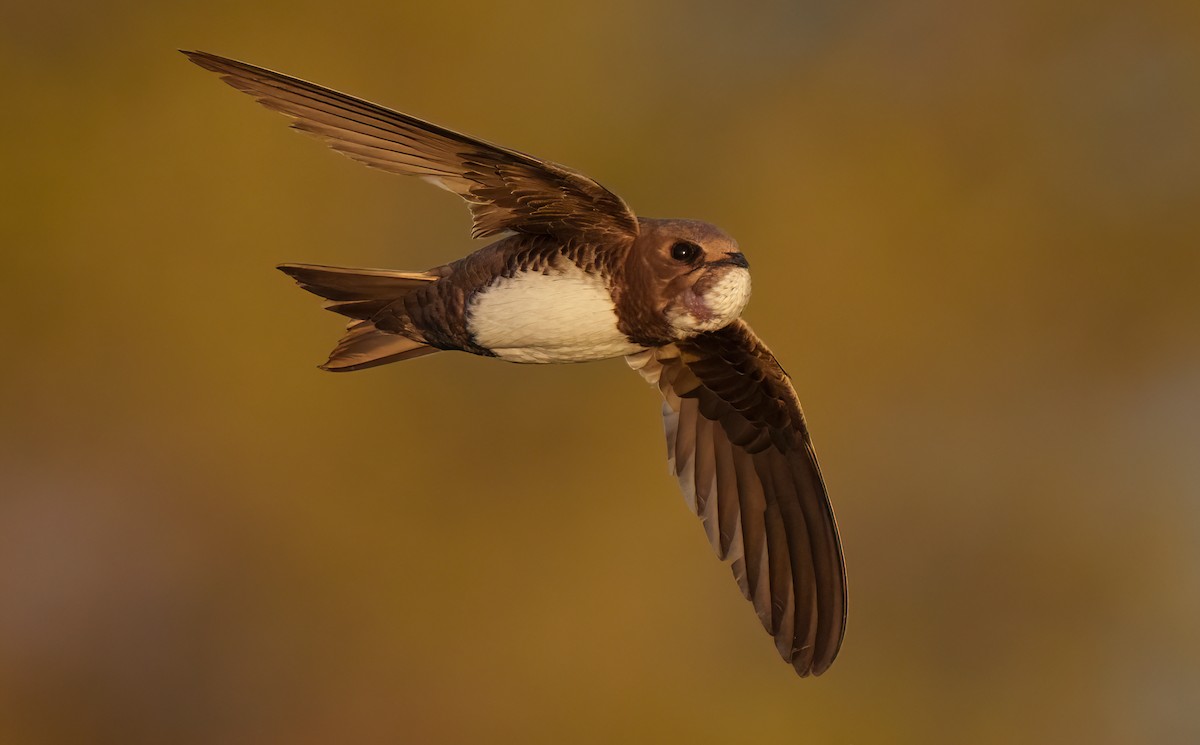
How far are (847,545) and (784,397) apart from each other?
2413 mm

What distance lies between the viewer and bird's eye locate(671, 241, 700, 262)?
1.77 meters

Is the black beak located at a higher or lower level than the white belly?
higher

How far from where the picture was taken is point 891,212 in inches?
197

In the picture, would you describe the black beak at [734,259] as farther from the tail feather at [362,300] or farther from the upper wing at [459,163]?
the tail feather at [362,300]

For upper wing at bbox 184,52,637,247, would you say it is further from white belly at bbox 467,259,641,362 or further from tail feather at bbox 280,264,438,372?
tail feather at bbox 280,264,438,372

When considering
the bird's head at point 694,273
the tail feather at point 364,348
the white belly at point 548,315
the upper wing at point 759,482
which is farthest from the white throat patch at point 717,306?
the tail feather at point 364,348

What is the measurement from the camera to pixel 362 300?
1991mm

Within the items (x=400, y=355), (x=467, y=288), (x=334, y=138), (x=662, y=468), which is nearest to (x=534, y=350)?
(x=467, y=288)

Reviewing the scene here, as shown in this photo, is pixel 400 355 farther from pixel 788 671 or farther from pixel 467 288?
pixel 788 671

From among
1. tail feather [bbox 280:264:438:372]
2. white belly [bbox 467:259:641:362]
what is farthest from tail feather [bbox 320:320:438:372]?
white belly [bbox 467:259:641:362]

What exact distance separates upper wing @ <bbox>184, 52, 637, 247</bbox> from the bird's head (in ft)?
0.19

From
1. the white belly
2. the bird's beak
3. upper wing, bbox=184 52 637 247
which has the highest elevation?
upper wing, bbox=184 52 637 247

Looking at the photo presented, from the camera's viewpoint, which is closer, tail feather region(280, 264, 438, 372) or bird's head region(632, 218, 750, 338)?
bird's head region(632, 218, 750, 338)

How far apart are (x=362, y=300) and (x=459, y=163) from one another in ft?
1.08
